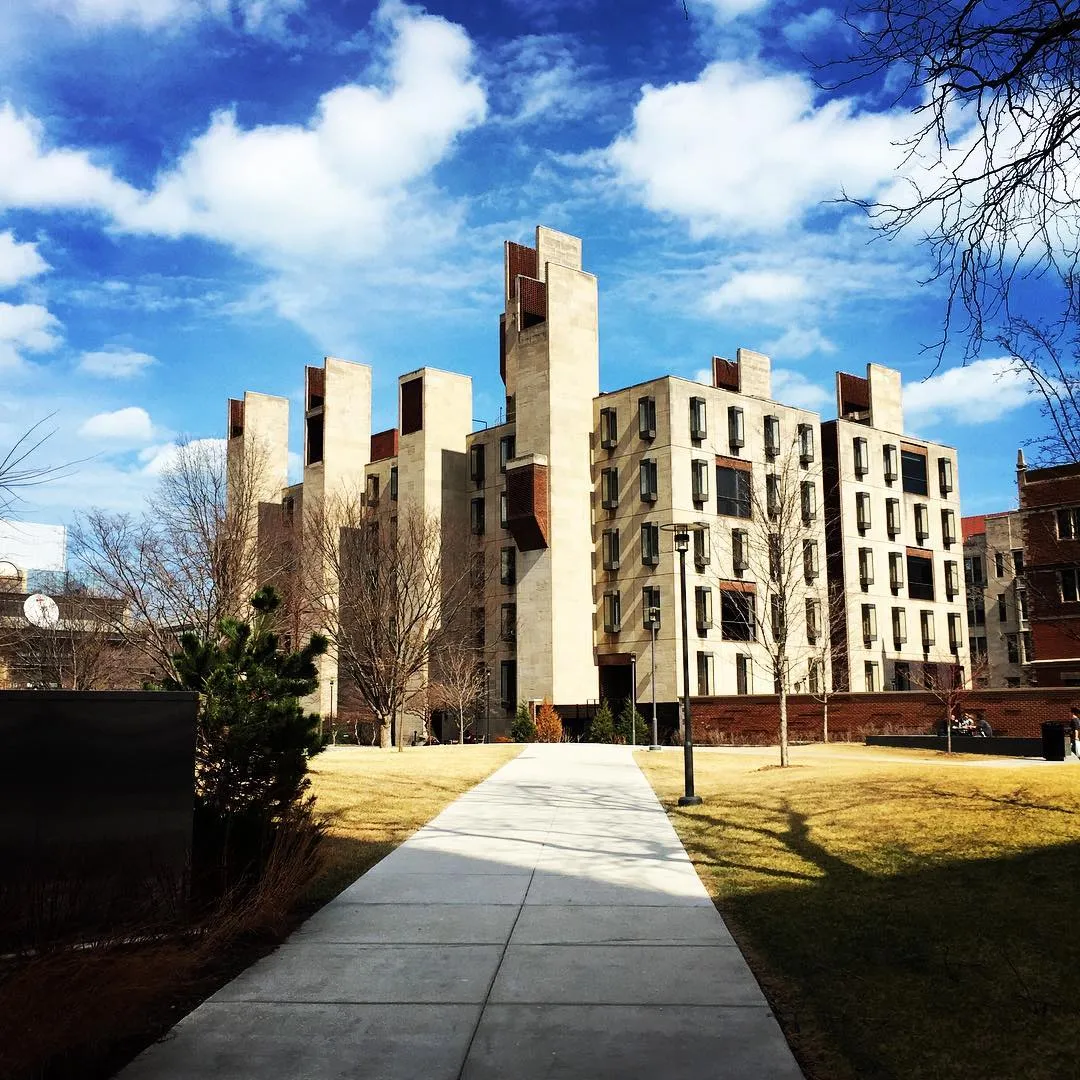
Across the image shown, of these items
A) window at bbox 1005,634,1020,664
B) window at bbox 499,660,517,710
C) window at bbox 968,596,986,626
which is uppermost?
window at bbox 968,596,986,626

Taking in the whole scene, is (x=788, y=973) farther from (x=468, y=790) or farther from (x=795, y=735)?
(x=795, y=735)

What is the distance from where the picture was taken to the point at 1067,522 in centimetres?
4984

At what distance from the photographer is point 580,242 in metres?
66.0

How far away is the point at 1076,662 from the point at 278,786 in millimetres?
47226

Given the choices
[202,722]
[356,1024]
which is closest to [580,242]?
[202,722]

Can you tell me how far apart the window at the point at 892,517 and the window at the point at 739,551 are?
12837 mm

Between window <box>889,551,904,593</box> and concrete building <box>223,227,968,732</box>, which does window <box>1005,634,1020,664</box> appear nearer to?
concrete building <box>223,227,968,732</box>

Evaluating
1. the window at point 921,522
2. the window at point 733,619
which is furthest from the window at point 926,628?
the window at point 733,619

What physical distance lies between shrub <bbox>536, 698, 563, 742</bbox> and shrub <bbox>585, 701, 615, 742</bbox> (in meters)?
1.67

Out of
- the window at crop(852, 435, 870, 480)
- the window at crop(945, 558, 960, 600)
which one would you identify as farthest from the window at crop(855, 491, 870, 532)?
the window at crop(945, 558, 960, 600)

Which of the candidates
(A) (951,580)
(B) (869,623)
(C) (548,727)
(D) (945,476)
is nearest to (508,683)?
(C) (548,727)

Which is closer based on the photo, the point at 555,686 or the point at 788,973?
the point at 788,973

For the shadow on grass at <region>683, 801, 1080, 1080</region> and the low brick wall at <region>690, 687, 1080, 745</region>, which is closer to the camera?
the shadow on grass at <region>683, 801, 1080, 1080</region>

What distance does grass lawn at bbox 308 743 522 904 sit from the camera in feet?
40.5
